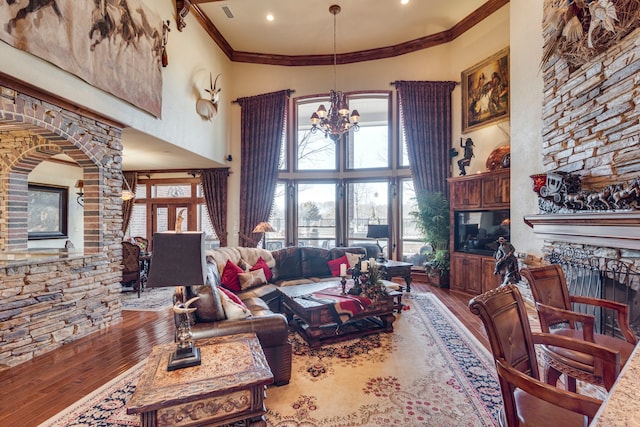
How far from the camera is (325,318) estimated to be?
10.5ft

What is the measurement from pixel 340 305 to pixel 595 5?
3.72m

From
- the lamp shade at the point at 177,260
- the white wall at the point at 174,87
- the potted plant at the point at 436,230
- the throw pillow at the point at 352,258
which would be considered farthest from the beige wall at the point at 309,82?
the lamp shade at the point at 177,260

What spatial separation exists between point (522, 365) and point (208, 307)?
7.00 ft

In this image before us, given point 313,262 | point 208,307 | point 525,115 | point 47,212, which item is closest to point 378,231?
point 313,262

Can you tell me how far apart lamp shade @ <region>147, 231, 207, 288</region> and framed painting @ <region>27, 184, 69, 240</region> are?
272 inches

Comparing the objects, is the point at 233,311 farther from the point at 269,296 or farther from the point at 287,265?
the point at 287,265

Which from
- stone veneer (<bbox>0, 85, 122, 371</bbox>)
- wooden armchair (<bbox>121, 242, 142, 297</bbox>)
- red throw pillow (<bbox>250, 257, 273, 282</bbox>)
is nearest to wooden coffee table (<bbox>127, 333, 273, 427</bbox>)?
stone veneer (<bbox>0, 85, 122, 371</bbox>)

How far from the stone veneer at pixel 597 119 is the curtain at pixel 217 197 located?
20.2 feet

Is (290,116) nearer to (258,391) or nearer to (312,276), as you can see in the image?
(312,276)

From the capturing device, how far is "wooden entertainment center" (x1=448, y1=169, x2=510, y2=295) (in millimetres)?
4832

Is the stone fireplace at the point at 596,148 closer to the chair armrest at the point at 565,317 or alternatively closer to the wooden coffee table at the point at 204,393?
the chair armrest at the point at 565,317

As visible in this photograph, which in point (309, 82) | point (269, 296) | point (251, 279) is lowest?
point (269, 296)

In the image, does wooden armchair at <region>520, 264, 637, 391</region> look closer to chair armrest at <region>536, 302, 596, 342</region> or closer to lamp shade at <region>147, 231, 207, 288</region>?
chair armrest at <region>536, 302, 596, 342</region>

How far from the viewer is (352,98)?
22.9 feet
